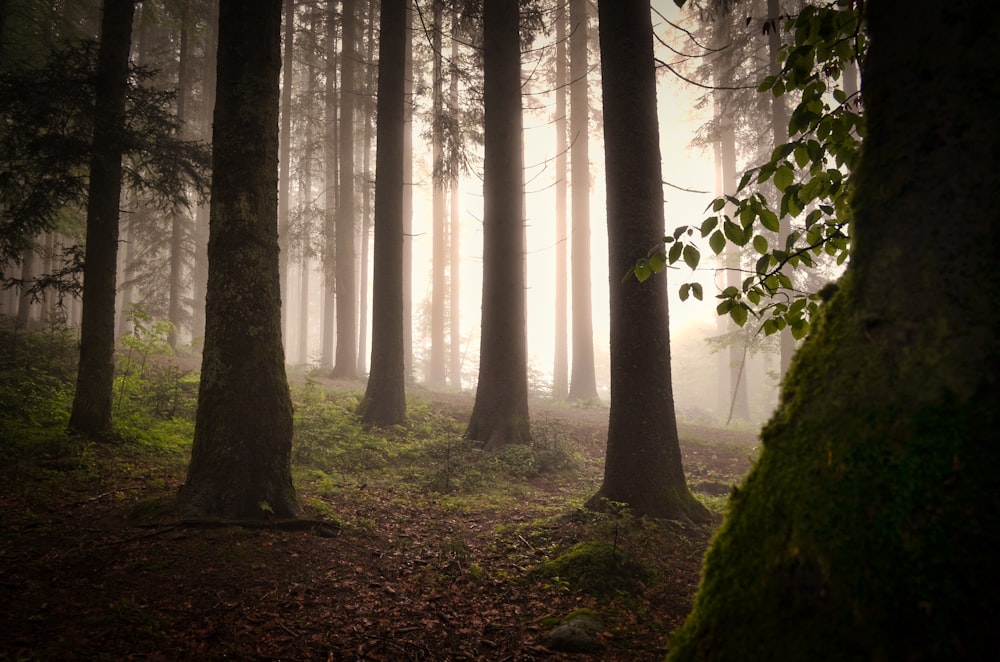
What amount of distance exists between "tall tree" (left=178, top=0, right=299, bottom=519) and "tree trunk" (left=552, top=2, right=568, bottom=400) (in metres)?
16.9

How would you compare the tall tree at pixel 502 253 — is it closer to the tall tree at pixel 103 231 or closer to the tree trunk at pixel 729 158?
the tall tree at pixel 103 231

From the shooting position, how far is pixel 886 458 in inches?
49.4

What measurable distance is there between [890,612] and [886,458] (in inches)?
13.9

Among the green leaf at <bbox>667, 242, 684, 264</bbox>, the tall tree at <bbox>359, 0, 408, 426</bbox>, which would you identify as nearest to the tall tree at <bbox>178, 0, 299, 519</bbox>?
the green leaf at <bbox>667, 242, 684, 264</bbox>

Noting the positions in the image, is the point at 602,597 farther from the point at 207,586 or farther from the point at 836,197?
the point at 836,197

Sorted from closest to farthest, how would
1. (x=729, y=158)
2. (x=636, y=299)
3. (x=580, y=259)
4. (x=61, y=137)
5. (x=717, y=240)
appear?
(x=717, y=240) < (x=636, y=299) < (x=61, y=137) < (x=580, y=259) < (x=729, y=158)

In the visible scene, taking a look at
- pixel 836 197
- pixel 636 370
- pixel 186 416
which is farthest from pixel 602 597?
pixel 186 416

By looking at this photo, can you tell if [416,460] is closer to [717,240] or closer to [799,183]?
[717,240]

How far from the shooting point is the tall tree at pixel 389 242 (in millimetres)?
11180

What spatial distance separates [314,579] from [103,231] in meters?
7.03

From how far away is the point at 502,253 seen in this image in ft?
34.4

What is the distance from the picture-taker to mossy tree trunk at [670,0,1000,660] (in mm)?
1111

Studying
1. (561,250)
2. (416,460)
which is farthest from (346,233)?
(416,460)

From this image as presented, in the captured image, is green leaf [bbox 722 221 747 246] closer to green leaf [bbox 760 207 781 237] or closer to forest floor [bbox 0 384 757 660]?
green leaf [bbox 760 207 781 237]
